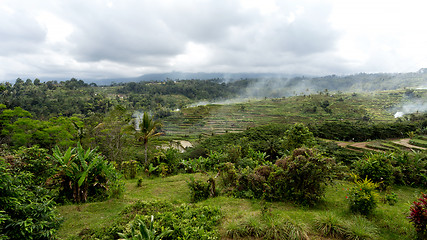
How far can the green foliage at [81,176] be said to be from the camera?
246 inches

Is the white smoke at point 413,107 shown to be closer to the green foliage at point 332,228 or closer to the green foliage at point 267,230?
the green foliage at point 332,228

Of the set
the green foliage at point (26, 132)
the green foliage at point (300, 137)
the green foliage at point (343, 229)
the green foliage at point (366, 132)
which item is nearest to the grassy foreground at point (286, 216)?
the green foliage at point (343, 229)

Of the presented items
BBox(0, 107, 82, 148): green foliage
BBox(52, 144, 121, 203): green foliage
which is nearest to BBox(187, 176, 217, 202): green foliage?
BBox(52, 144, 121, 203): green foliage

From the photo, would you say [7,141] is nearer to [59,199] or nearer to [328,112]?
[59,199]

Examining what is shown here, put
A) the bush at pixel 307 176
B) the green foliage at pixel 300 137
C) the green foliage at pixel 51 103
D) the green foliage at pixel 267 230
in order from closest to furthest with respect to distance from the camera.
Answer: the green foliage at pixel 267 230, the bush at pixel 307 176, the green foliage at pixel 300 137, the green foliage at pixel 51 103

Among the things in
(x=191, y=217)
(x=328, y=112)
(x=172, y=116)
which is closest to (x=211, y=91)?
(x=172, y=116)

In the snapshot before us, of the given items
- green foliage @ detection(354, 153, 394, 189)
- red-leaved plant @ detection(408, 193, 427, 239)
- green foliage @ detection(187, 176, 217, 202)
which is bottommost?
green foliage @ detection(187, 176, 217, 202)

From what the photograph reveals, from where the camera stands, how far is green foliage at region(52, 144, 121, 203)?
625cm

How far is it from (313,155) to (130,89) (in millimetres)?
137376

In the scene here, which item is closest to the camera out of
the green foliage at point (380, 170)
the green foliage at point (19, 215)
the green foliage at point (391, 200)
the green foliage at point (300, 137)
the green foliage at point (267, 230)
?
the green foliage at point (19, 215)

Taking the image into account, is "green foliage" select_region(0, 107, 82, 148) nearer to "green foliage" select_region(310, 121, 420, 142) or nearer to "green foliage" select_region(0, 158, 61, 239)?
"green foliage" select_region(0, 158, 61, 239)

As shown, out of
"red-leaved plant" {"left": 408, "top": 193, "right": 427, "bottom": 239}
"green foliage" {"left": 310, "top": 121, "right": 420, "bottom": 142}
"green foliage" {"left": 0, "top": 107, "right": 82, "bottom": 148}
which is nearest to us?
"red-leaved plant" {"left": 408, "top": 193, "right": 427, "bottom": 239}

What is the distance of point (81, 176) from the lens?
618cm

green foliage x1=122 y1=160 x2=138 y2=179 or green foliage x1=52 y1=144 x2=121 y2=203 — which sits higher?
green foliage x1=52 y1=144 x2=121 y2=203
